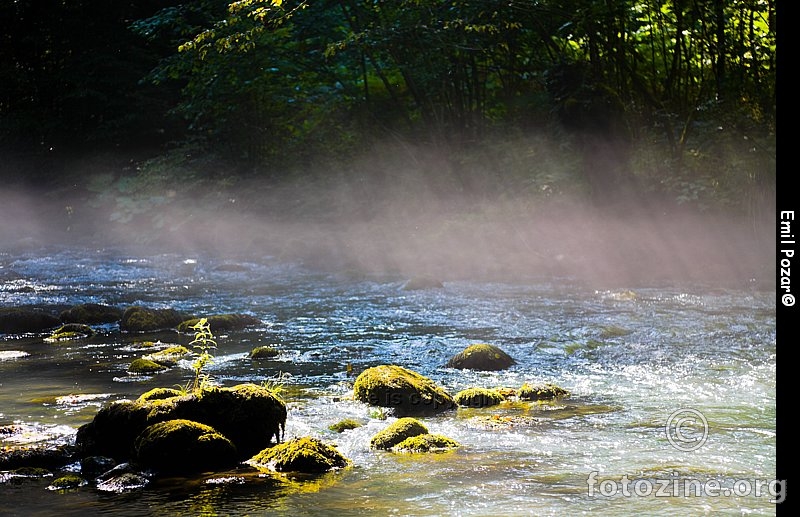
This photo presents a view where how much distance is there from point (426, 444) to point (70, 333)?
619cm

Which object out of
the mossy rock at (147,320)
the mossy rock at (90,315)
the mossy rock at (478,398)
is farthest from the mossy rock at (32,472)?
the mossy rock at (90,315)

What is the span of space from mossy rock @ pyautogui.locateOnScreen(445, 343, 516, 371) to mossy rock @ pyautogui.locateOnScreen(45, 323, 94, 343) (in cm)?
464

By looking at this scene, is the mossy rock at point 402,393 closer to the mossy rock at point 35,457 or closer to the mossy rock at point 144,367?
the mossy rock at point 144,367

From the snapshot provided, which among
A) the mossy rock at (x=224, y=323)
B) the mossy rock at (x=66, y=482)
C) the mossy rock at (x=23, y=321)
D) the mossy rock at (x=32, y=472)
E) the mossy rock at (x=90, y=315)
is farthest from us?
the mossy rock at (x=90, y=315)

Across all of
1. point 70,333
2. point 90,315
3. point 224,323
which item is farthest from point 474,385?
point 90,315

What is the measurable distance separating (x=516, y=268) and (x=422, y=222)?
367 centimetres

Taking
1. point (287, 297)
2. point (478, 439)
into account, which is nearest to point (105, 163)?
point (287, 297)

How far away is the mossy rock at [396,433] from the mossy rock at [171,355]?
11.0 ft

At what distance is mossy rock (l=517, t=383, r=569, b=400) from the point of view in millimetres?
7047

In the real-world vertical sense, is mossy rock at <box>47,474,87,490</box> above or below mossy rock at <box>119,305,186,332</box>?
above

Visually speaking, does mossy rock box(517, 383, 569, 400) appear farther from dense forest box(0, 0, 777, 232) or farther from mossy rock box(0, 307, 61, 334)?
mossy rock box(0, 307, 61, 334)

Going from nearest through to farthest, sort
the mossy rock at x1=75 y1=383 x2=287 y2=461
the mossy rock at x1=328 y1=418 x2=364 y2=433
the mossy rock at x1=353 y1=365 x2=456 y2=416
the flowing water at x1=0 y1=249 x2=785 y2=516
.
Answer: the flowing water at x1=0 y1=249 x2=785 y2=516 < the mossy rock at x1=75 y1=383 x2=287 y2=461 < the mossy rock at x1=328 y1=418 x2=364 y2=433 < the mossy rock at x1=353 y1=365 x2=456 y2=416

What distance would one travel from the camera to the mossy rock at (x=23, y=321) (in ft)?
34.1

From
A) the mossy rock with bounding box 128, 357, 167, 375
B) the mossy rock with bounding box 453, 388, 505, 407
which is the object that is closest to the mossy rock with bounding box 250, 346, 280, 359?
the mossy rock with bounding box 128, 357, 167, 375
